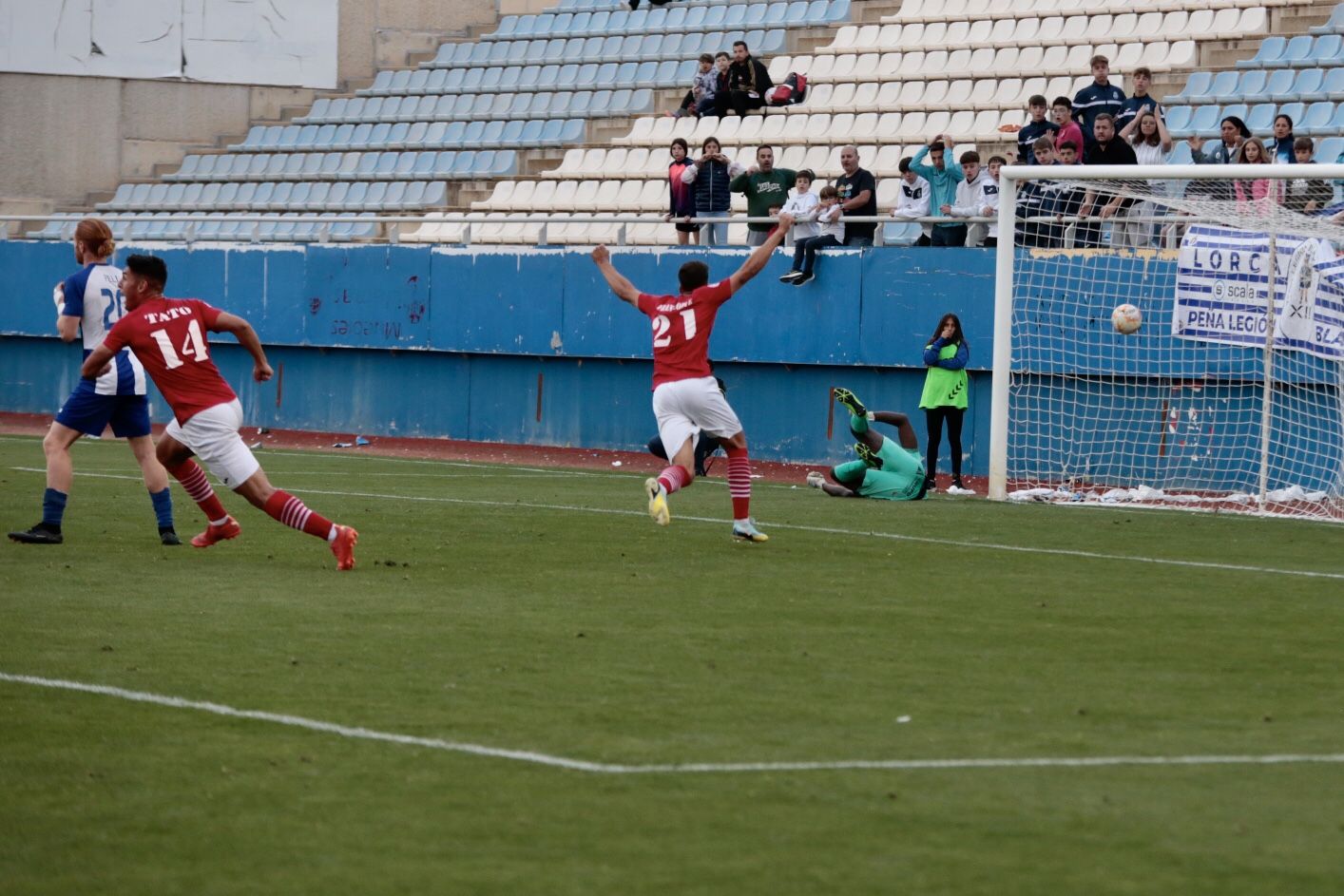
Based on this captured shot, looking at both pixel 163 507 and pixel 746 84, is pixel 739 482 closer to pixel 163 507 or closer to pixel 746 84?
pixel 163 507

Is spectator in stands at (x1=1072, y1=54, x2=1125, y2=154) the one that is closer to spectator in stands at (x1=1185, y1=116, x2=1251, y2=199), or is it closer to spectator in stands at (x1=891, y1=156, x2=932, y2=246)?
spectator in stands at (x1=1185, y1=116, x2=1251, y2=199)

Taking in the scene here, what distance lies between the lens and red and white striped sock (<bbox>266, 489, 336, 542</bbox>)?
38.0 ft

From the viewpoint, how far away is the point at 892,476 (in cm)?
1805

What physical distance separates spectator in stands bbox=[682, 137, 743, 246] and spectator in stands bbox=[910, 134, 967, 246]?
2553mm

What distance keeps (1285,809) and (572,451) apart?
2041cm

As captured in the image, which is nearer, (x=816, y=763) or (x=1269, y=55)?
(x=816, y=763)

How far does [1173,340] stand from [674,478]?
28.2ft

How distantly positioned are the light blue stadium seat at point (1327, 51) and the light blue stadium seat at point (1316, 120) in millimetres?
990

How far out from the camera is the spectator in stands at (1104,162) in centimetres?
1927

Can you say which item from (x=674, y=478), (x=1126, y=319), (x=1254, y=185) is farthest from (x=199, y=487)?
(x=1254, y=185)

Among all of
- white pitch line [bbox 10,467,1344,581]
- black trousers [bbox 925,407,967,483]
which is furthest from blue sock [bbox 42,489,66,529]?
black trousers [bbox 925,407,967,483]

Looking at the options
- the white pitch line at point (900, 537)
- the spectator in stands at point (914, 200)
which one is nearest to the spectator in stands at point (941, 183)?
the spectator in stands at point (914, 200)

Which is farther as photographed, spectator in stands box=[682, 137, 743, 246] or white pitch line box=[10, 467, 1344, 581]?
spectator in stands box=[682, 137, 743, 246]

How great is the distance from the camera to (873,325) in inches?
907
